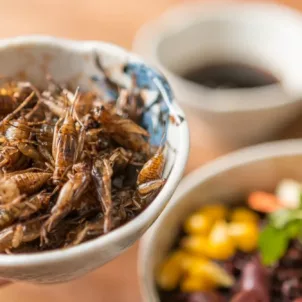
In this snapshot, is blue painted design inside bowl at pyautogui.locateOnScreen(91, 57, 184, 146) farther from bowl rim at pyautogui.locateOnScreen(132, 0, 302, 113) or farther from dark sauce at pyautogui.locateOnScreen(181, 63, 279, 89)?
dark sauce at pyautogui.locateOnScreen(181, 63, 279, 89)

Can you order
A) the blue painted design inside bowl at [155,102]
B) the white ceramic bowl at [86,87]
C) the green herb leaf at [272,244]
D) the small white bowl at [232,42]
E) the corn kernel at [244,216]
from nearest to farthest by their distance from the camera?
the white ceramic bowl at [86,87] → the blue painted design inside bowl at [155,102] → the green herb leaf at [272,244] → the corn kernel at [244,216] → the small white bowl at [232,42]

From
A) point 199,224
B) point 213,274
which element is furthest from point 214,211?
point 213,274

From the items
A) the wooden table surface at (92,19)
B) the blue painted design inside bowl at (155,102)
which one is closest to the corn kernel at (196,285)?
the wooden table surface at (92,19)

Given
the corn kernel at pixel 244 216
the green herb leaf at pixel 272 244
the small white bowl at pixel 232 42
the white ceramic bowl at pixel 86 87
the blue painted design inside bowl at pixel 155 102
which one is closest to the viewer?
the white ceramic bowl at pixel 86 87

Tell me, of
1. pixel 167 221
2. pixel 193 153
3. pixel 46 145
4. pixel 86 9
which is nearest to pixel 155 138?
pixel 46 145

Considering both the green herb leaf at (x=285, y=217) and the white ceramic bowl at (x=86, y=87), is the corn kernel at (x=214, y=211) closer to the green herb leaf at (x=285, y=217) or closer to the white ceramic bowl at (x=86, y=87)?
the green herb leaf at (x=285, y=217)

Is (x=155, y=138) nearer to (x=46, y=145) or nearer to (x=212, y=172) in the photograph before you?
(x=46, y=145)

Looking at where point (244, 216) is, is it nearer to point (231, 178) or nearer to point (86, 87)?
point (231, 178)

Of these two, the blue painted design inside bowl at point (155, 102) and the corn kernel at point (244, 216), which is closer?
the blue painted design inside bowl at point (155, 102)

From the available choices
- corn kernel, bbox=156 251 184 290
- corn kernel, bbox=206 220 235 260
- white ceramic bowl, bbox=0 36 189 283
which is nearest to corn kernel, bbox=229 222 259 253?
corn kernel, bbox=206 220 235 260
